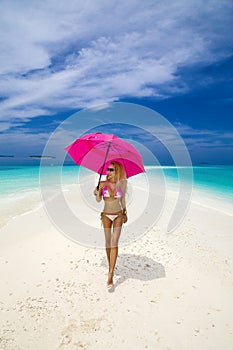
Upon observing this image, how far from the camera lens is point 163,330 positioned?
12.7ft

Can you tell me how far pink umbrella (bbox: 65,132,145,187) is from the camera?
16.1 ft

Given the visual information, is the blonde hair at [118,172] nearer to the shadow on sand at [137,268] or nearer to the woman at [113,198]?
the woman at [113,198]

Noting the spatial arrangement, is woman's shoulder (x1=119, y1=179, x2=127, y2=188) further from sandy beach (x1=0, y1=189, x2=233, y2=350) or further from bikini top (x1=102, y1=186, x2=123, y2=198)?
sandy beach (x1=0, y1=189, x2=233, y2=350)

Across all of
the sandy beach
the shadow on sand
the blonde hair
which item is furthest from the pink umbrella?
the sandy beach

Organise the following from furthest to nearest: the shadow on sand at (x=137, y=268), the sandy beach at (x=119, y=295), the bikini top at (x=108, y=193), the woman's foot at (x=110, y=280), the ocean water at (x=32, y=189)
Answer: the ocean water at (x=32, y=189)
the shadow on sand at (x=137, y=268)
the woman's foot at (x=110, y=280)
the bikini top at (x=108, y=193)
the sandy beach at (x=119, y=295)

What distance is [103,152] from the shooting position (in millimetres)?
5488

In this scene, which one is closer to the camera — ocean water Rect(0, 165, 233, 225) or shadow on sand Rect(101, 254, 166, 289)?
shadow on sand Rect(101, 254, 166, 289)

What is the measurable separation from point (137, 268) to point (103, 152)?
9.38 feet

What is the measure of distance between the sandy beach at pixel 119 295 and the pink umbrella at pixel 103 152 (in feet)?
7.80

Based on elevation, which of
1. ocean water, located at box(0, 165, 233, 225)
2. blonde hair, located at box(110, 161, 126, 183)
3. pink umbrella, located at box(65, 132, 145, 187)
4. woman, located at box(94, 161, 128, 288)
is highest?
pink umbrella, located at box(65, 132, 145, 187)

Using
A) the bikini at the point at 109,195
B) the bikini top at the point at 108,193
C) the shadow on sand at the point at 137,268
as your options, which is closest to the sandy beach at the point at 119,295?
the shadow on sand at the point at 137,268

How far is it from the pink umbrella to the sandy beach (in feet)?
7.80

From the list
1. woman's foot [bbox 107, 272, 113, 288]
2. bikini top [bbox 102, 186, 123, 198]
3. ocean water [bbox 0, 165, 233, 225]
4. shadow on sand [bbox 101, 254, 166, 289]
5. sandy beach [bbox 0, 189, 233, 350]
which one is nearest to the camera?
sandy beach [bbox 0, 189, 233, 350]

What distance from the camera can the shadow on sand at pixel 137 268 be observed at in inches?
213
